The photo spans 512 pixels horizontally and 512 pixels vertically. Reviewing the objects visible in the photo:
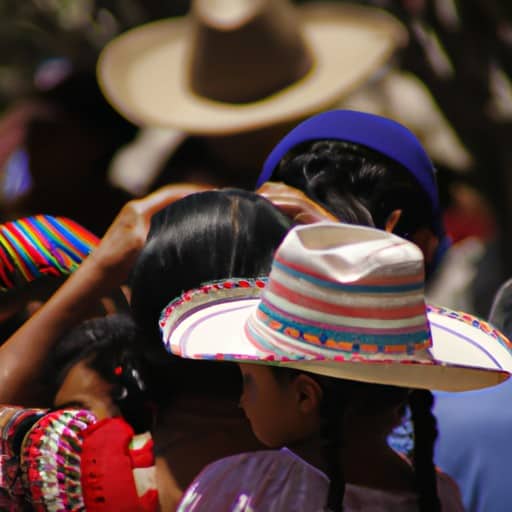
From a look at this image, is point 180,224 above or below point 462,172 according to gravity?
above

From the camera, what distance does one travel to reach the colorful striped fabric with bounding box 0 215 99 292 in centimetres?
209

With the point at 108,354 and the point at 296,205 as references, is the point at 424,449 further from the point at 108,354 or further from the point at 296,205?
the point at 108,354

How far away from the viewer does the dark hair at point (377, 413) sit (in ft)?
5.31

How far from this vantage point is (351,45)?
465 centimetres

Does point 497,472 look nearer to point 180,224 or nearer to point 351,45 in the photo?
point 180,224

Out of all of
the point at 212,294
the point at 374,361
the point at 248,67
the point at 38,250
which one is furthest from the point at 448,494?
the point at 248,67

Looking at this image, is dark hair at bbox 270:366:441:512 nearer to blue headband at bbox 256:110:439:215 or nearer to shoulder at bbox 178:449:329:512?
shoulder at bbox 178:449:329:512

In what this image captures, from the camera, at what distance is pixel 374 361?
1.53 meters

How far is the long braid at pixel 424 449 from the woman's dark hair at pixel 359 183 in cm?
46

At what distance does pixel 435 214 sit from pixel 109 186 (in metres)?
2.33

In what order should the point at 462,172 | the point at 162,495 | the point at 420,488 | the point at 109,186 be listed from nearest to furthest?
the point at 420,488
the point at 162,495
the point at 109,186
the point at 462,172

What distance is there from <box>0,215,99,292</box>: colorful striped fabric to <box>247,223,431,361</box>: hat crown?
72 cm

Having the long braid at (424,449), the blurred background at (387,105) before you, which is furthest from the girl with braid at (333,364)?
the blurred background at (387,105)

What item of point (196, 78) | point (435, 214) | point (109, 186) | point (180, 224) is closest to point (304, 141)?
point (435, 214)
